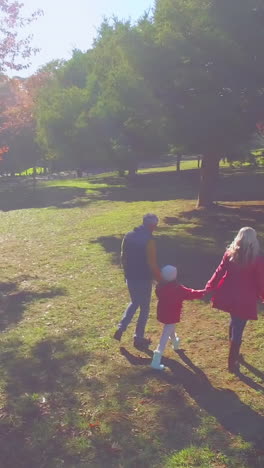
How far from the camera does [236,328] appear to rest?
18.7 feet

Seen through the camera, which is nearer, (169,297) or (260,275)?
(260,275)

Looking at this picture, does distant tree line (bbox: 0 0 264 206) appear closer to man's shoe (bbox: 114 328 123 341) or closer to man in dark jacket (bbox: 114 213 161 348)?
man in dark jacket (bbox: 114 213 161 348)

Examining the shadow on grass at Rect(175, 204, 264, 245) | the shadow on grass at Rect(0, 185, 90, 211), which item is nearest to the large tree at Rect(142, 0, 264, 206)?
the shadow on grass at Rect(175, 204, 264, 245)

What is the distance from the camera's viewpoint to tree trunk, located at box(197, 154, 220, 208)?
57.6 feet

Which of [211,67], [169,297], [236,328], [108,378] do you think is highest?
[211,67]

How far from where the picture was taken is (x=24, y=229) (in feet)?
58.0

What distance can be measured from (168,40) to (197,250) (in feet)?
18.9

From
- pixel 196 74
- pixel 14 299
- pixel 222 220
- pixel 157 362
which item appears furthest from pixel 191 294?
pixel 222 220

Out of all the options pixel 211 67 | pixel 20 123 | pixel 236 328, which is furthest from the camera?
pixel 20 123

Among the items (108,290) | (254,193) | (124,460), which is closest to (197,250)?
(108,290)

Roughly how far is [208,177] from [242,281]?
12.9 metres

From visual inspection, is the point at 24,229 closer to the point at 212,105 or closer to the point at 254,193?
the point at 212,105

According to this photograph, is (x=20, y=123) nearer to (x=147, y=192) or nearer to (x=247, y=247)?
(x=147, y=192)

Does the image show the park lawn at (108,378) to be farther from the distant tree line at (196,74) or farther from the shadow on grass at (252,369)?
the distant tree line at (196,74)
